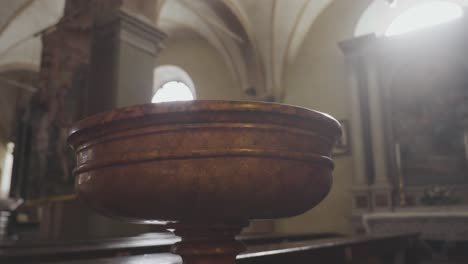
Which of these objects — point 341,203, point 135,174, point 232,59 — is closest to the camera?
point 135,174

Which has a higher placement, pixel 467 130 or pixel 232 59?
pixel 232 59

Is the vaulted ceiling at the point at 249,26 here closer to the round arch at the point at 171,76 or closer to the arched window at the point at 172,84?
the round arch at the point at 171,76

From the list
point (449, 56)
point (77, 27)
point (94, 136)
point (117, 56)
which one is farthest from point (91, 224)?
point (449, 56)

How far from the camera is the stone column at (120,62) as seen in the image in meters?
5.61

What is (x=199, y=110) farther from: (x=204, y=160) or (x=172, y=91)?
(x=172, y=91)

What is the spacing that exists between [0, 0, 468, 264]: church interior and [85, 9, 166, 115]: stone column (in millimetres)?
22

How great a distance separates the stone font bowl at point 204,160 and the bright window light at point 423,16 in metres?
8.75

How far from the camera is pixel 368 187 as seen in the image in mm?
8188

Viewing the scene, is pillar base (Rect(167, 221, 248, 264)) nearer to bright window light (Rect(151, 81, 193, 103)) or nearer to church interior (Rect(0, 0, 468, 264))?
church interior (Rect(0, 0, 468, 264))

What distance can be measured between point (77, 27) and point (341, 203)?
19.6 feet

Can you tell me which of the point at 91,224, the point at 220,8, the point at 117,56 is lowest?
the point at 91,224

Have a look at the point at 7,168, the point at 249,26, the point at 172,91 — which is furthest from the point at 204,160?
the point at 7,168

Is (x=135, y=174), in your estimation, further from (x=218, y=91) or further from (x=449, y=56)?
(x=218, y=91)

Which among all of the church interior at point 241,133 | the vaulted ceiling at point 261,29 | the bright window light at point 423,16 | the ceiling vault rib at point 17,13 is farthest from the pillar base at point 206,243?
A: the ceiling vault rib at point 17,13
